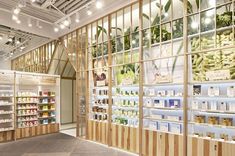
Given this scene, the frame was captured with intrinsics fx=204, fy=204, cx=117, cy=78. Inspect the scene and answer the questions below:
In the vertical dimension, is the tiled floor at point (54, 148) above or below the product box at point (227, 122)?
below

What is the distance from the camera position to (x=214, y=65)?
4.31 m

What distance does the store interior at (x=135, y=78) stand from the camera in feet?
14.1

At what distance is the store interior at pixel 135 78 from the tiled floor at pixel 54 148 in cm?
15

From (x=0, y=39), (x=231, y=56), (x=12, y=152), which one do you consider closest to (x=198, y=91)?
(x=231, y=56)

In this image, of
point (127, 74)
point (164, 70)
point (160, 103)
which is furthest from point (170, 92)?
point (127, 74)

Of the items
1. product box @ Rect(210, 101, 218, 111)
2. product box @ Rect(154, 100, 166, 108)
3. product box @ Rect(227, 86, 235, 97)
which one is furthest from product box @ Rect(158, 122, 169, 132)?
product box @ Rect(227, 86, 235, 97)

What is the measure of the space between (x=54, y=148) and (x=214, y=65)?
5.10 meters

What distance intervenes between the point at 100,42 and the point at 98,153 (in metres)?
3.61

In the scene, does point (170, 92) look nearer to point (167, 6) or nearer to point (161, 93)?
point (161, 93)

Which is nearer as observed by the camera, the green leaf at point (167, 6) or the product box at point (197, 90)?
the product box at point (197, 90)

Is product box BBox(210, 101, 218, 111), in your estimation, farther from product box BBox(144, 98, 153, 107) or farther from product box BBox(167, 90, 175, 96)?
Result: product box BBox(144, 98, 153, 107)

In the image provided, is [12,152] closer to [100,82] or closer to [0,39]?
[100,82]

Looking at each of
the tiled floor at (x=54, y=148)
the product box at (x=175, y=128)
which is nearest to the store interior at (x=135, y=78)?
the product box at (x=175, y=128)

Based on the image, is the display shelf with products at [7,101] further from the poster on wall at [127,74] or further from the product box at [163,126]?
the product box at [163,126]
